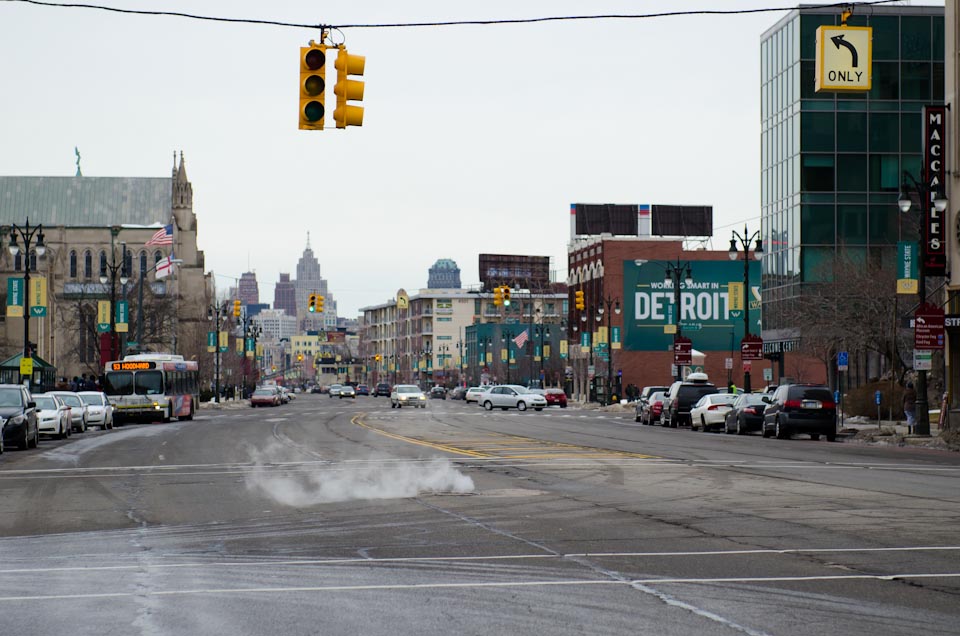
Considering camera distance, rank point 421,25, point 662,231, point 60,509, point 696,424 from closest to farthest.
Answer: point 60,509 → point 421,25 → point 696,424 → point 662,231

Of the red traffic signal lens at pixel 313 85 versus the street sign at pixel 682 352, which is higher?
the red traffic signal lens at pixel 313 85

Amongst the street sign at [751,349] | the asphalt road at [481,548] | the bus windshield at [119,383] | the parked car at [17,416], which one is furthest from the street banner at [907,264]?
the bus windshield at [119,383]

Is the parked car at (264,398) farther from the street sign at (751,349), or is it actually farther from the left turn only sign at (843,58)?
the left turn only sign at (843,58)

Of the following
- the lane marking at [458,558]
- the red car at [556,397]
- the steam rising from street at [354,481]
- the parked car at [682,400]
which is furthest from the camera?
the red car at [556,397]

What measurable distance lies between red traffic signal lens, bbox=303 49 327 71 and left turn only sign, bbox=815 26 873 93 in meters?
14.0

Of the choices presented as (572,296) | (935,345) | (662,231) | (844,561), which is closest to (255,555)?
(844,561)

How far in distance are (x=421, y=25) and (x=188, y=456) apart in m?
12.0

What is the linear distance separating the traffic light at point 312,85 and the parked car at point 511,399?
63619 mm

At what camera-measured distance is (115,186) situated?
13900 centimetres

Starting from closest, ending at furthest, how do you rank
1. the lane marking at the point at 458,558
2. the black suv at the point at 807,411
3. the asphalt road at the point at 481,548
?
the asphalt road at the point at 481,548 < the lane marking at the point at 458,558 < the black suv at the point at 807,411

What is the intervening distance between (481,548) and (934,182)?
1299 inches

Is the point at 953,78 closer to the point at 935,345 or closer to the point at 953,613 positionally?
the point at 935,345

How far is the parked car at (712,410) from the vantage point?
158 feet

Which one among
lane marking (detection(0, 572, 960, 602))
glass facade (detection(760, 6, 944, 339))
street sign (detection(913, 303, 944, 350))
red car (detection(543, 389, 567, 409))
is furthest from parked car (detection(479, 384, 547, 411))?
lane marking (detection(0, 572, 960, 602))
